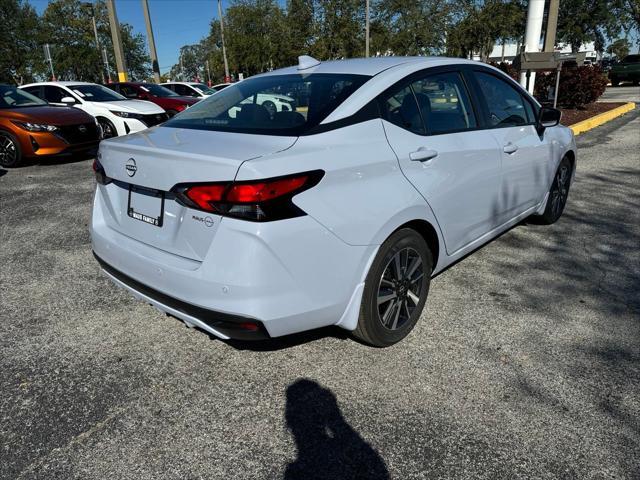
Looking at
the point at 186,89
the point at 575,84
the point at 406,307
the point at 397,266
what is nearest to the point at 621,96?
the point at 575,84

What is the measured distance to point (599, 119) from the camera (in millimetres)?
12695

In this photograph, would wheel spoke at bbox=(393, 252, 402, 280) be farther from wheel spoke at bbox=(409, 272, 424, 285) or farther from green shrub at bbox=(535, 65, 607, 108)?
green shrub at bbox=(535, 65, 607, 108)

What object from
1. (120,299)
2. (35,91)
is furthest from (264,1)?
(120,299)

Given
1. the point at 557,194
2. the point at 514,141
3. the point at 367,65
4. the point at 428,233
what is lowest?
the point at 557,194

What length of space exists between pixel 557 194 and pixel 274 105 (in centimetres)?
334

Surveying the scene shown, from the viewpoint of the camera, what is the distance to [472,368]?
9.08ft

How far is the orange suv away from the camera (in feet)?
27.5

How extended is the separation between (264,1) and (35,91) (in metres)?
44.7

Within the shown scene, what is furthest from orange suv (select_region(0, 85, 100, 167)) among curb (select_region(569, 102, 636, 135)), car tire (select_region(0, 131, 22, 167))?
curb (select_region(569, 102, 636, 135))

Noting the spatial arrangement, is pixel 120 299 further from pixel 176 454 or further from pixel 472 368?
pixel 472 368

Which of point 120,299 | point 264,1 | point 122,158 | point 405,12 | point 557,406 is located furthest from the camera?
point 264,1

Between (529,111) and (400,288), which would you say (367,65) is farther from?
(529,111)

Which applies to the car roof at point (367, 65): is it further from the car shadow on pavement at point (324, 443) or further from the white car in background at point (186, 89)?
the white car in background at point (186, 89)

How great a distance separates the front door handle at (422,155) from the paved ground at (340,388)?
43.5 inches
